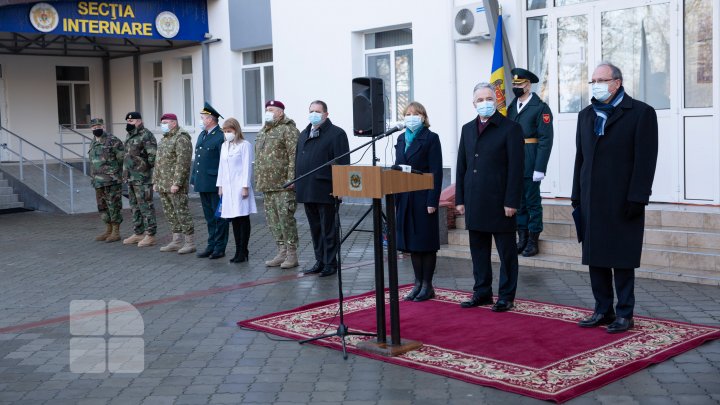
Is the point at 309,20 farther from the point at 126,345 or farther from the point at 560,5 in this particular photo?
the point at 126,345

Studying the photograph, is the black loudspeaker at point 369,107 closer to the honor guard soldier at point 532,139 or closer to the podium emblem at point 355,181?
the podium emblem at point 355,181

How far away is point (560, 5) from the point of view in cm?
1155

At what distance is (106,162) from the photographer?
41.5ft

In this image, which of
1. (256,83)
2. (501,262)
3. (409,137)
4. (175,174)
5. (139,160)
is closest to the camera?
(501,262)

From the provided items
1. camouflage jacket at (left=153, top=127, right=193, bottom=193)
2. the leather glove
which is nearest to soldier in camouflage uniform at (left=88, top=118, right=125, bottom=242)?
camouflage jacket at (left=153, top=127, right=193, bottom=193)

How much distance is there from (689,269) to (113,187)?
7.91 meters

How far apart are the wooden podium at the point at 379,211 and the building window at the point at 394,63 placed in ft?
28.8

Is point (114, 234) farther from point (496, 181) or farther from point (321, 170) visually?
point (496, 181)

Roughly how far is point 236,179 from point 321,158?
4.70 feet

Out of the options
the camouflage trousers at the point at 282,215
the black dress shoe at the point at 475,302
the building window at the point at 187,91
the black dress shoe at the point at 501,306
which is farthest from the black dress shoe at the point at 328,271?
the building window at the point at 187,91

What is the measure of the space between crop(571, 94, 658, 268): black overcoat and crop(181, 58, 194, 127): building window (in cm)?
1572

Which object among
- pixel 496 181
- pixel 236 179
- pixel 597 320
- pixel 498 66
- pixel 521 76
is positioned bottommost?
pixel 597 320

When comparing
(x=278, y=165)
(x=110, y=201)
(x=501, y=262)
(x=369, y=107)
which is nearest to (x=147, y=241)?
(x=110, y=201)

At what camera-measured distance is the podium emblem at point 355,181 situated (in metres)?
6.04
